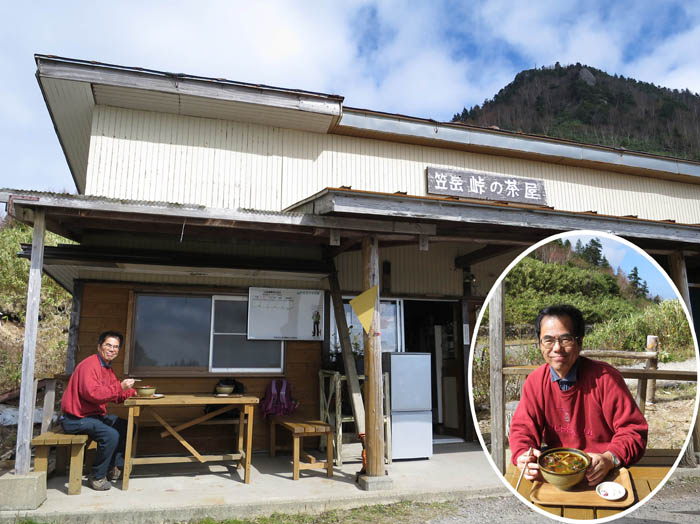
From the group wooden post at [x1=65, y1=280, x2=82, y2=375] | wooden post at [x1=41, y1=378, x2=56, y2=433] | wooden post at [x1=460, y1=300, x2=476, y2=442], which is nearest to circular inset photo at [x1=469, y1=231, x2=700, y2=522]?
wooden post at [x1=41, y1=378, x2=56, y2=433]

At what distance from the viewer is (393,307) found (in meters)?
8.16

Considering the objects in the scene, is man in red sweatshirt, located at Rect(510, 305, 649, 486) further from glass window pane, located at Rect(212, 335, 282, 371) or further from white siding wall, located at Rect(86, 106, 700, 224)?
glass window pane, located at Rect(212, 335, 282, 371)

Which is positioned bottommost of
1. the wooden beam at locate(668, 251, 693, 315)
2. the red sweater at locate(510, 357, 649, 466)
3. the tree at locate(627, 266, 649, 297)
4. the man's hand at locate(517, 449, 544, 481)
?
the man's hand at locate(517, 449, 544, 481)

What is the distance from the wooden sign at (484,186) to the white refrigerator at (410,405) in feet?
7.94

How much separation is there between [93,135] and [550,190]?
651 cm

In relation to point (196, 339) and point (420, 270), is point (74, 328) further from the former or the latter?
point (420, 270)

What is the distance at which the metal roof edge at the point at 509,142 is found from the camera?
7734mm

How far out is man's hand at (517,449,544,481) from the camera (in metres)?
0.99

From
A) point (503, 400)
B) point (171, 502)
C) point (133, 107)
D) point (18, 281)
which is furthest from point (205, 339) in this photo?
point (18, 281)

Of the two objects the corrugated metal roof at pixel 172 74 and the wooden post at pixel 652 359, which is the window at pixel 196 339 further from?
the wooden post at pixel 652 359

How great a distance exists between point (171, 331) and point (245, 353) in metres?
0.99

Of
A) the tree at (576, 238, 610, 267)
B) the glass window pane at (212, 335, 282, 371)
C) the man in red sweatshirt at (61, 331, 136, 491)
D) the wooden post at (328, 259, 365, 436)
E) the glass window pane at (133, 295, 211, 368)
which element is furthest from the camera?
the glass window pane at (212, 335, 282, 371)

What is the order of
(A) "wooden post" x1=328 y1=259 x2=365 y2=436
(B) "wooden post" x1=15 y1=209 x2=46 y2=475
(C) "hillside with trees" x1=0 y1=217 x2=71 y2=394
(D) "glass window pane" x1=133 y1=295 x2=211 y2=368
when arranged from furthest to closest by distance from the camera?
(C) "hillside with trees" x1=0 y1=217 x2=71 y2=394 < (D) "glass window pane" x1=133 y1=295 x2=211 y2=368 < (A) "wooden post" x1=328 y1=259 x2=365 y2=436 < (B) "wooden post" x1=15 y1=209 x2=46 y2=475

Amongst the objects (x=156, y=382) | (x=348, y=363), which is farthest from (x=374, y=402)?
(x=156, y=382)
